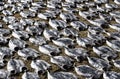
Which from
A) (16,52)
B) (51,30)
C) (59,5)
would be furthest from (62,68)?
(59,5)

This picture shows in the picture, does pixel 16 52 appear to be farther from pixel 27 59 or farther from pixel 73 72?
pixel 73 72

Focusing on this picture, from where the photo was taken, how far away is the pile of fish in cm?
684

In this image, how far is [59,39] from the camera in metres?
8.16

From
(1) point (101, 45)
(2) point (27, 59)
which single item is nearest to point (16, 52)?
(2) point (27, 59)

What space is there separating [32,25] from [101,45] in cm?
229

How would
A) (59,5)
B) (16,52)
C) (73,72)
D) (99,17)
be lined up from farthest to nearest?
(59,5) < (99,17) < (16,52) < (73,72)

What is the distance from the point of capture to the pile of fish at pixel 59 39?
6840 millimetres

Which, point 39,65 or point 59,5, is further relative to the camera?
point 59,5

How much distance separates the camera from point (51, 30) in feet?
28.4

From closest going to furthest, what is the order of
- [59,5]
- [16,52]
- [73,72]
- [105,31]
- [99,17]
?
1. [73,72]
2. [16,52]
3. [105,31]
4. [99,17]
5. [59,5]

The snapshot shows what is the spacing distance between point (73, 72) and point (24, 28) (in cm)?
267

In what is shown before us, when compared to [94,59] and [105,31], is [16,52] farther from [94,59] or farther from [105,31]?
[105,31]

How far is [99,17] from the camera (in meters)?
9.70

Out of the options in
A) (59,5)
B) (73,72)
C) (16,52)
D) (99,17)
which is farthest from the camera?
(59,5)
